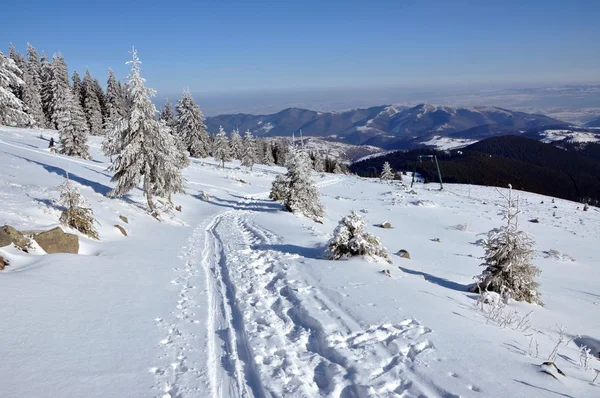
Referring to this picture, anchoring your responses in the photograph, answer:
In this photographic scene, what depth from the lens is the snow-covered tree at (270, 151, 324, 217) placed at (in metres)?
26.2

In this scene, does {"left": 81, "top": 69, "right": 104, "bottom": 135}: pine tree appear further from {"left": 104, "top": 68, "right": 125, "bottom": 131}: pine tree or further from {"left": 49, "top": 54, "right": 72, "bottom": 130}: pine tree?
{"left": 49, "top": 54, "right": 72, "bottom": 130}: pine tree

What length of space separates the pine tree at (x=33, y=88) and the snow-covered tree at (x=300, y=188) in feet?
150

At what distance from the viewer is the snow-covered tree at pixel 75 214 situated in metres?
13.1

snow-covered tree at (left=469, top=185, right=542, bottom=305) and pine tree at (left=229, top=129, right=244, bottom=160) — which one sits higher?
pine tree at (left=229, top=129, right=244, bottom=160)

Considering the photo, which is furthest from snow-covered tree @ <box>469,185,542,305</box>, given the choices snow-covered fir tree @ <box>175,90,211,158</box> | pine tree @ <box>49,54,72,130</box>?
pine tree @ <box>49,54,72,130</box>

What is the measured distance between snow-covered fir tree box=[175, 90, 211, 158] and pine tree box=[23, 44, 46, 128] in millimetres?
21999

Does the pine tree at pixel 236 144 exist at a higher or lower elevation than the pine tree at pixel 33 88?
lower

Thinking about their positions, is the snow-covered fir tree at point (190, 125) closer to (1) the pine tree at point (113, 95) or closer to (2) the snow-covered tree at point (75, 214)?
(1) the pine tree at point (113, 95)

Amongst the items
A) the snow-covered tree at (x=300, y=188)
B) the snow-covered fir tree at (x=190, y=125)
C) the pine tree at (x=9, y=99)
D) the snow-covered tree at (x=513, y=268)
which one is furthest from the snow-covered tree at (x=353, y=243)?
the snow-covered fir tree at (x=190, y=125)

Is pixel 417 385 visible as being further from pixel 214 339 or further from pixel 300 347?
pixel 214 339

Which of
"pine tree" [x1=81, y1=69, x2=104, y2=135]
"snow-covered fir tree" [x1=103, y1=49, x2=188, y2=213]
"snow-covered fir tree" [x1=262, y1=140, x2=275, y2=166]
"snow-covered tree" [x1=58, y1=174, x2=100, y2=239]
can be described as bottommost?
"snow-covered fir tree" [x1=262, y1=140, x2=275, y2=166]

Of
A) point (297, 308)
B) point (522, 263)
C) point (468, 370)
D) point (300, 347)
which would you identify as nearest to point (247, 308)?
point (297, 308)

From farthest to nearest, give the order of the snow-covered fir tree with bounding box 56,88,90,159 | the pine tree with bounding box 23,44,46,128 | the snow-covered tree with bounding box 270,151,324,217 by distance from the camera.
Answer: the pine tree with bounding box 23,44,46,128
the snow-covered fir tree with bounding box 56,88,90,159
the snow-covered tree with bounding box 270,151,324,217

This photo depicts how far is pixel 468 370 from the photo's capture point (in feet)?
16.5
